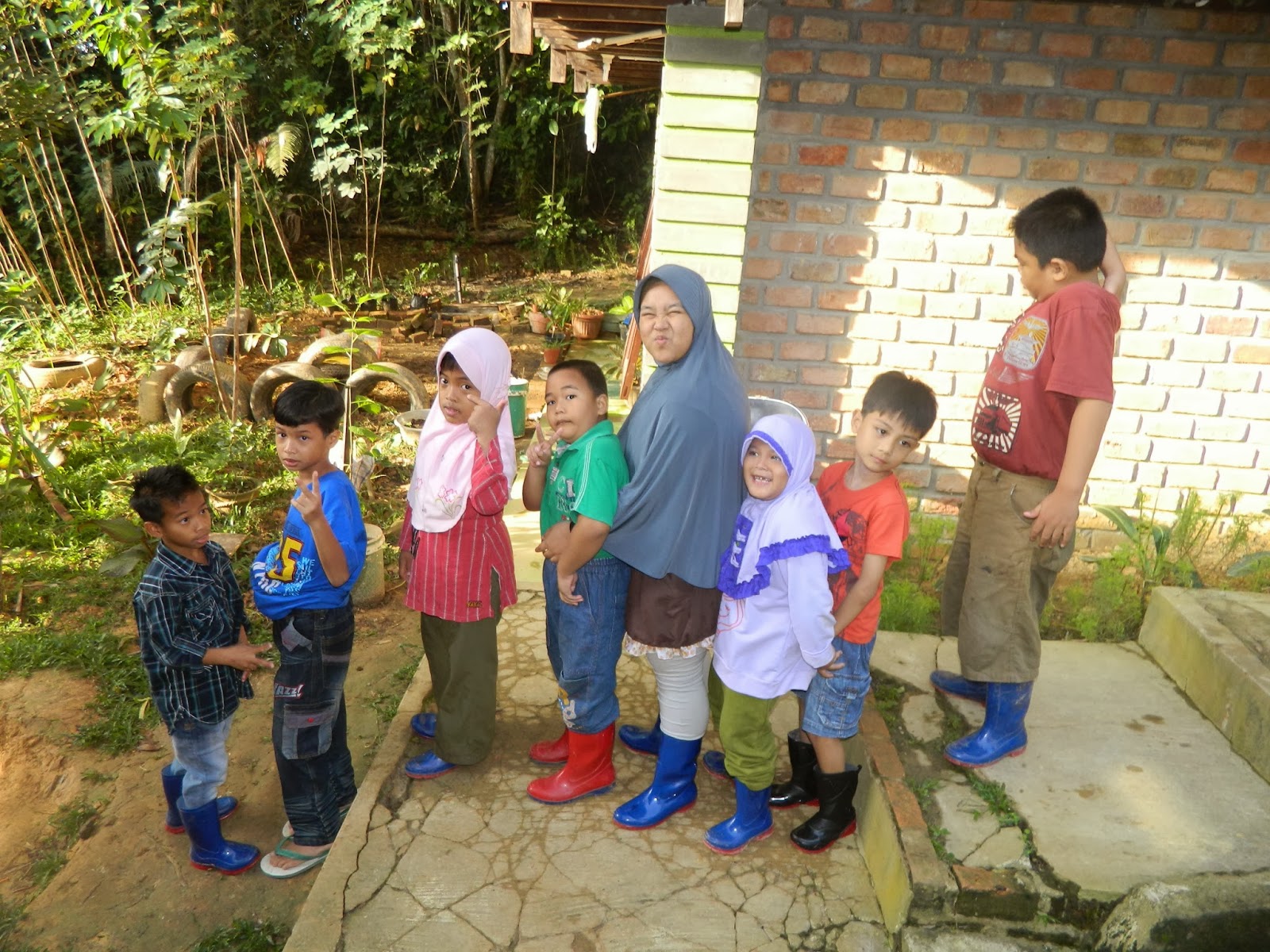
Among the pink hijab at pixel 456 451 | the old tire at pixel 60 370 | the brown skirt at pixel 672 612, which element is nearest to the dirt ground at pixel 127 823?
the pink hijab at pixel 456 451

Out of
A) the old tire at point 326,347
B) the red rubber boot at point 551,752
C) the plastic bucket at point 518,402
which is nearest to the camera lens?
the red rubber boot at point 551,752

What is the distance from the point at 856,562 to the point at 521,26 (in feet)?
10.6

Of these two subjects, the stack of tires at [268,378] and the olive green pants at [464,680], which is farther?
the stack of tires at [268,378]

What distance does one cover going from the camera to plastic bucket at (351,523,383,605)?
15.7 feet

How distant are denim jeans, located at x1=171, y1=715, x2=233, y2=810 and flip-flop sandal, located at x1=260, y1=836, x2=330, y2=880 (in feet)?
0.91

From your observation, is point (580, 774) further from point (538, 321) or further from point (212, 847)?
point (538, 321)

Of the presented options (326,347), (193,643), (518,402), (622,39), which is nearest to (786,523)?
(193,643)

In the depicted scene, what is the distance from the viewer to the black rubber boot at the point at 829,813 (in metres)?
2.87

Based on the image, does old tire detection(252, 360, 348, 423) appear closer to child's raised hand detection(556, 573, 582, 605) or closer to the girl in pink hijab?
the girl in pink hijab

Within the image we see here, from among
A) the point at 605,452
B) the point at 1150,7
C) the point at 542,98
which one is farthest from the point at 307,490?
the point at 542,98

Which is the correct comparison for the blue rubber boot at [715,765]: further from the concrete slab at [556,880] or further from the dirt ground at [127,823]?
the dirt ground at [127,823]

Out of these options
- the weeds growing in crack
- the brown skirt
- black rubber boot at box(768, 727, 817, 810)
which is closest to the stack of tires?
the brown skirt

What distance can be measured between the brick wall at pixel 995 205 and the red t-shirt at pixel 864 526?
1668 millimetres

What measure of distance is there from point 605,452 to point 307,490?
0.88m
